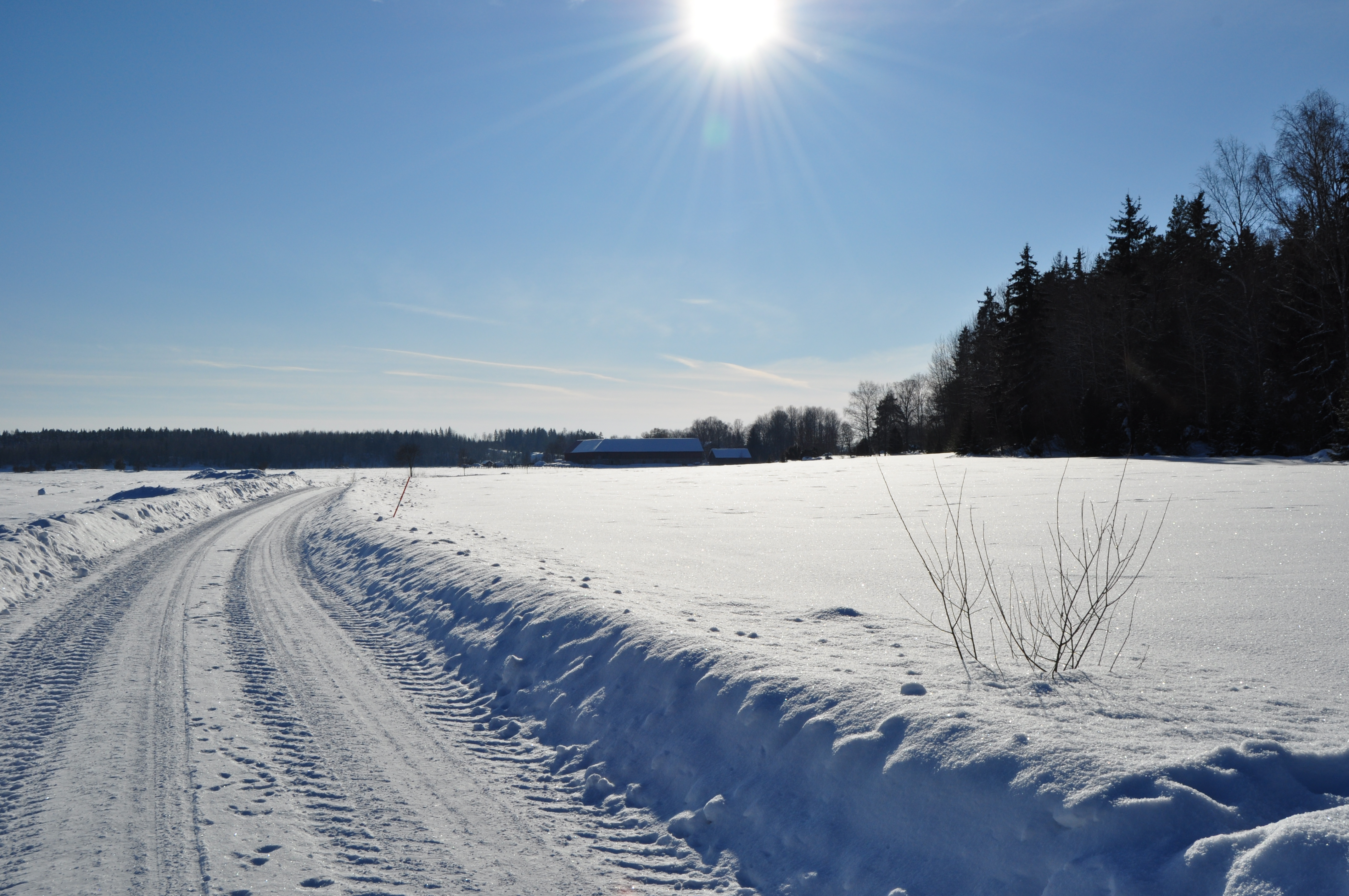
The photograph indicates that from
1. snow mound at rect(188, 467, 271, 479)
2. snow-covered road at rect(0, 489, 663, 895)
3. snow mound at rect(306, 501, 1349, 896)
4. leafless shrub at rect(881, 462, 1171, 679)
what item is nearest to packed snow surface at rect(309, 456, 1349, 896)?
snow mound at rect(306, 501, 1349, 896)

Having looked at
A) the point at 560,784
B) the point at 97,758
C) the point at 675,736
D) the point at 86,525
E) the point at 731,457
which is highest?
the point at 731,457

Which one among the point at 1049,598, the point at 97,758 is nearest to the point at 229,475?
the point at 97,758

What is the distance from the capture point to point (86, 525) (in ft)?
47.7

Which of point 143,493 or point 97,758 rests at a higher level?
point 143,493

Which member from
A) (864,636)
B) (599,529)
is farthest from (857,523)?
(864,636)

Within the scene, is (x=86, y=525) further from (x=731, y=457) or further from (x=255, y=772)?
(x=731, y=457)

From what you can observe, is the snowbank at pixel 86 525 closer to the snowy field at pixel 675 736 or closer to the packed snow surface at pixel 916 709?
the snowy field at pixel 675 736

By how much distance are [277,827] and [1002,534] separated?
11578 mm

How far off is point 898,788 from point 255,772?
3.98m

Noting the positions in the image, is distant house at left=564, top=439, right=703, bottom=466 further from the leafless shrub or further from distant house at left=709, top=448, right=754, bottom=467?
the leafless shrub

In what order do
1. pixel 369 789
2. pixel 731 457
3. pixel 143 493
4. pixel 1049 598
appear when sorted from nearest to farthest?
pixel 369 789
pixel 1049 598
pixel 143 493
pixel 731 457

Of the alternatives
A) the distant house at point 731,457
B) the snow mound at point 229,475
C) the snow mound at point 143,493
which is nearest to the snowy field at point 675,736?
the snow mound at point 143,493

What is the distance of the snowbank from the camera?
1027 centimetres

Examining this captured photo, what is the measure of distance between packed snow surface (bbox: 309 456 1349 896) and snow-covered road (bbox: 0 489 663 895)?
0.59 m
